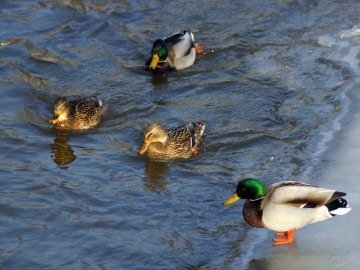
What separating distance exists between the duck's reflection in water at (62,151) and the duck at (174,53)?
2.65m

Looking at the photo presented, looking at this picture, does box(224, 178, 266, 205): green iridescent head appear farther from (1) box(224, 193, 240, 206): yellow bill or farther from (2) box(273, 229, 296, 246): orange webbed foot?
(2) box(273, 229, 296, 246): orange webbed foot

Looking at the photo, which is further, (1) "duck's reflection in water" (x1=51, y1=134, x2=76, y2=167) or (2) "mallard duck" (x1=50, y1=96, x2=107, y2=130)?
(2) "mallard duck" (x1=50, y1=96, x2=107, y2=130)

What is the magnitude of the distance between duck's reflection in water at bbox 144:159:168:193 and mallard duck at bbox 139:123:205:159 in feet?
0.49

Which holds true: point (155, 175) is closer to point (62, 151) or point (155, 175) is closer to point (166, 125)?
point (62, 151)

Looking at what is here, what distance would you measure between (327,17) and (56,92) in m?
4.91

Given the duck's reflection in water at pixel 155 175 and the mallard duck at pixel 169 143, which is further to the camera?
the mallard duck at pixel 169 143

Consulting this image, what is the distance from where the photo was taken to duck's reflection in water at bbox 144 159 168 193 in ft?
28.4

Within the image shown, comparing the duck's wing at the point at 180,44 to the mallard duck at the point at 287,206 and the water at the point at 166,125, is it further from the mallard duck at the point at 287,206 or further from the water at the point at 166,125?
the mallard duck at the point at 287,206

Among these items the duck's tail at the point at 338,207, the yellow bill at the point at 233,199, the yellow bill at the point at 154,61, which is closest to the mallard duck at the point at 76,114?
the yellow bill at the point at 154,61

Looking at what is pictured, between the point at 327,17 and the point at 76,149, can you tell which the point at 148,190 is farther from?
the point at 327,17

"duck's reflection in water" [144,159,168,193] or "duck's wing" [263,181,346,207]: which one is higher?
"duck's wing" [263,181,346,207]

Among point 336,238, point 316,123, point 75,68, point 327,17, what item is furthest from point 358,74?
point 336,238

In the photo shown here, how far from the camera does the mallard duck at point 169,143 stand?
945 cm

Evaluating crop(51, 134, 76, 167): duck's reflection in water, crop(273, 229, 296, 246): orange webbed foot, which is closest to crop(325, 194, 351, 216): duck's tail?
crop(273, 229, 296, 246): orange webbed foot
